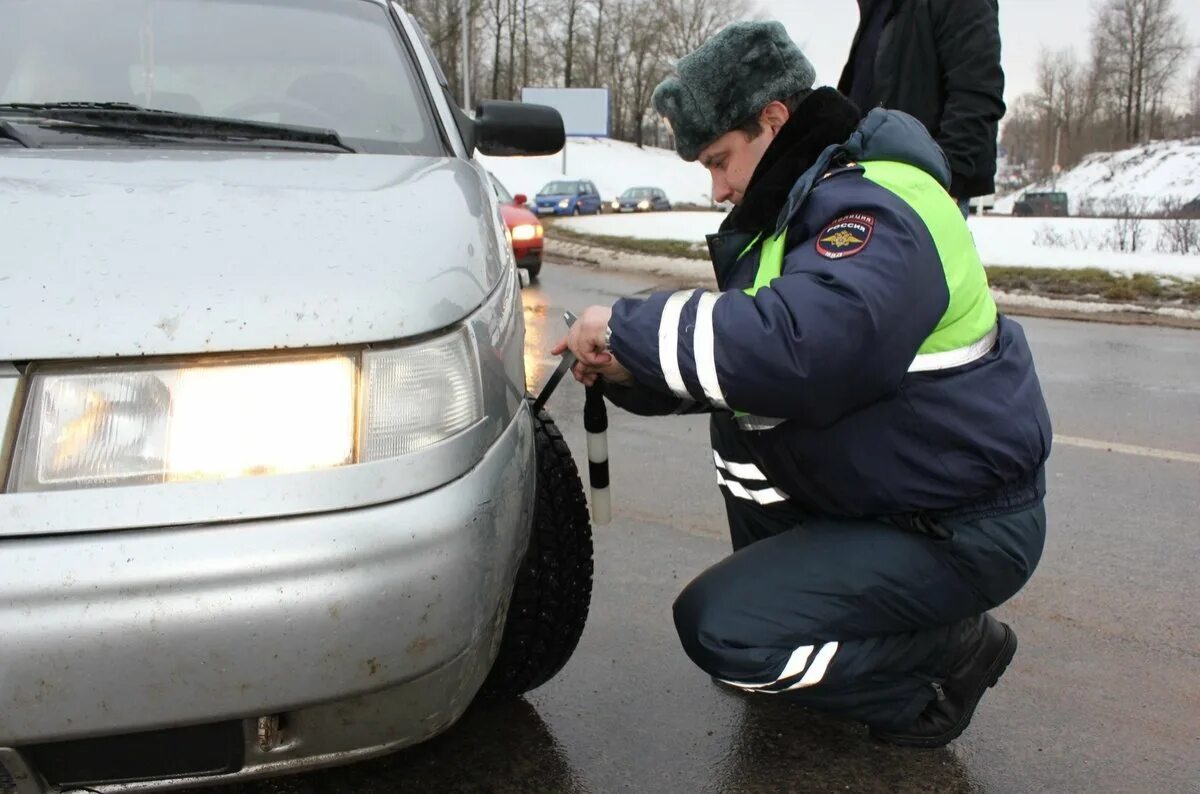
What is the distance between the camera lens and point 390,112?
2438mm

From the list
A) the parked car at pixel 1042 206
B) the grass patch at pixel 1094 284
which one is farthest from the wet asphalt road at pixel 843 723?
the parked car at pixel 1042 206

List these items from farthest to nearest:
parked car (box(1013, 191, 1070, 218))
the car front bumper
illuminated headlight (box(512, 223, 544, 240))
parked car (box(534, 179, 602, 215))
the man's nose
Answer: parked car (box(1013, 191, 1070, 218)) → parked car (box(534, 179, 602, 215)) → illuminated headlight (box(512, 223, 544, 240)) → the man's nose → the car front bumper

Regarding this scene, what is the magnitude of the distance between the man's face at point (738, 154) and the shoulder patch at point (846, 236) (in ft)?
1.01

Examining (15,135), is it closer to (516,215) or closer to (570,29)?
(516,215)

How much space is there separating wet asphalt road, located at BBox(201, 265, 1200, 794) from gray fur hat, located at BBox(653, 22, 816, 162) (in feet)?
4.11

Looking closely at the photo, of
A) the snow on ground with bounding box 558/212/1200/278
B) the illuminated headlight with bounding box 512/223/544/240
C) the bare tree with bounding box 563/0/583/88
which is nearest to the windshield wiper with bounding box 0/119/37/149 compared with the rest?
the snow on ground with bounding box 558/212/1200/278

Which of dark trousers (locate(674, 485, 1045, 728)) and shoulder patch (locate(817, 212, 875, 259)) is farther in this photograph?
dark trousers (locate(674, 485, 1045, 728))

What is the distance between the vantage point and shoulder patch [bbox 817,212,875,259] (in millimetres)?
1729

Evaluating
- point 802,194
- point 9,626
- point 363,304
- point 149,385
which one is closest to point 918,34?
point 802,194

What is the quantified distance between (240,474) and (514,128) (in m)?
1.79

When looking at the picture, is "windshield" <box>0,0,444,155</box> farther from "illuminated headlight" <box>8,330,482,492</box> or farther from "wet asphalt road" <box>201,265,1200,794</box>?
"wet asphalt road" <box>201,265,1200,794</box>

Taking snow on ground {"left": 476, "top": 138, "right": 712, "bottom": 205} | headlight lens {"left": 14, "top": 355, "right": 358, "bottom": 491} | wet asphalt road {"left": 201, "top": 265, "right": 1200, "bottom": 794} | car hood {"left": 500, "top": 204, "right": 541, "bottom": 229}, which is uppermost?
snow on ground {"left": 476, "top": 138, "right": 712, "bottom": 205}

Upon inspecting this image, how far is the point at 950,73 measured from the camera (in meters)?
3.26

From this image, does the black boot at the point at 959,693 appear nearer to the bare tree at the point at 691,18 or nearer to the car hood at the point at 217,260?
the car hood at the point at 217,260
